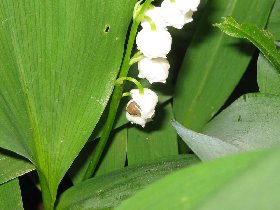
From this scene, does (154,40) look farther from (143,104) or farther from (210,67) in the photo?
(210,67)

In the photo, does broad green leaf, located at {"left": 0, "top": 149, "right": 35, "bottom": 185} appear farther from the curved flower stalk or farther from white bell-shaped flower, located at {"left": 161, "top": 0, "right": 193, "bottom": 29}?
white bell-shaped flower, located at {"left": 161, "top": 0, "right": 193, "bottom": 29}

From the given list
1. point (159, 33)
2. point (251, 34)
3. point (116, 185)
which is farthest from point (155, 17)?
point (116, 185)

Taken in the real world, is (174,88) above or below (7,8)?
below

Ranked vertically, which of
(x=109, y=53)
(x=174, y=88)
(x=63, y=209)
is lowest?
(x=63, y=209)

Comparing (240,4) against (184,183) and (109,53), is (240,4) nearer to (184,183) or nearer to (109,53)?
(109,53)

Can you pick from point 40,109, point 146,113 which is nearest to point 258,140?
point 146,113

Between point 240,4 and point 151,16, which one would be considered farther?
point 240,4

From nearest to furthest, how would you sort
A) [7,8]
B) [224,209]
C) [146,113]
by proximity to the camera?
[224,209]
[7,8]
[146,113]

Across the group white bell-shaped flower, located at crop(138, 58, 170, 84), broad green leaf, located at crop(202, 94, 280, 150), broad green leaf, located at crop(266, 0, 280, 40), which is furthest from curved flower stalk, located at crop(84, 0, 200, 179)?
broad green leaf, located at crop(266, 0, 280, 40)
